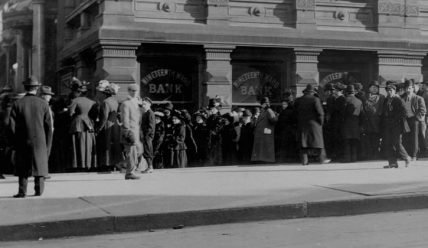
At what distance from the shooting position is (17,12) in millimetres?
31156

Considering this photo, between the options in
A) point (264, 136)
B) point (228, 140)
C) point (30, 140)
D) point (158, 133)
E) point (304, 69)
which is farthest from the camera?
point (304, 69)

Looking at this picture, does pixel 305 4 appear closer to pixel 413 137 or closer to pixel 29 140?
pixel 413 137

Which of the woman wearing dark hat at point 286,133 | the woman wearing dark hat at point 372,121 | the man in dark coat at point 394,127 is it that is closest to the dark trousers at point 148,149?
the woman wearing dark hat at point 286,133

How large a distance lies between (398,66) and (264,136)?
754cm

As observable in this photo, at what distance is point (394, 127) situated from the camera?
45.8ft

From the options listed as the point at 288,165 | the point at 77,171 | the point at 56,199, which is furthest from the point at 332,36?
the point at 56,199

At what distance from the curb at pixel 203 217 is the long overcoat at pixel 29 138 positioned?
82.7 inches

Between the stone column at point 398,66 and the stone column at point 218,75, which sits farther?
the stone column at point 398,66

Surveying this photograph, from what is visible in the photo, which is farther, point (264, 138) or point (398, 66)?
point (398, 66)

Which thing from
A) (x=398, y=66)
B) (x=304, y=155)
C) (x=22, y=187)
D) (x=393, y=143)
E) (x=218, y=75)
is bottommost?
(x=22, y=187)

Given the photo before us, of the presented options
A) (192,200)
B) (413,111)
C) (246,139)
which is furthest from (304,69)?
(192,200)

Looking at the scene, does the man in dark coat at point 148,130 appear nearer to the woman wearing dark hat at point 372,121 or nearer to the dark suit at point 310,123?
the dark suit at point 310,123

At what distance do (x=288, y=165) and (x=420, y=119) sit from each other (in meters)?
3.24

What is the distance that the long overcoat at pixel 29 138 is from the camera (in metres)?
9.80
